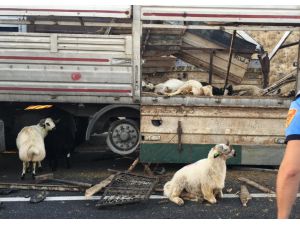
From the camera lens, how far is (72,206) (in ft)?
17.1

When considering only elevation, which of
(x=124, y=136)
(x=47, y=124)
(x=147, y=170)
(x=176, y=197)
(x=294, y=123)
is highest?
(x=294, y=123)

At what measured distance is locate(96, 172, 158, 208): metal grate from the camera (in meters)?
5.23

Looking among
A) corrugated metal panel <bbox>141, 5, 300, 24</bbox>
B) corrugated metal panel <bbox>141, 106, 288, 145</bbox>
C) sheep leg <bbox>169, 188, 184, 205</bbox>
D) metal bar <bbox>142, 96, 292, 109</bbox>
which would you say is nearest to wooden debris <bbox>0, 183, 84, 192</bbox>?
sheep leg <bbox>169, 188, 184, 205</bbox>

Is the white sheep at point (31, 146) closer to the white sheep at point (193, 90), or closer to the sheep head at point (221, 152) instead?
the white sheep at point (193, 90)

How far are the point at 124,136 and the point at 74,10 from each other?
2.10m

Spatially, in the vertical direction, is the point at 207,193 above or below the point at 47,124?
below

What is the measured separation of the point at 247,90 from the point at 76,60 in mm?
3094

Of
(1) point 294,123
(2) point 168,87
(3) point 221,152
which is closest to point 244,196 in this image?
(3) point 221,152

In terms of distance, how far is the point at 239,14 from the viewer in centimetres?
611

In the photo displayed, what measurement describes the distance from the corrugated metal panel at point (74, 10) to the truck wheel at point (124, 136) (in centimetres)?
170

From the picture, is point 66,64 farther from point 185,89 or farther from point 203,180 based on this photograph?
point 203,180

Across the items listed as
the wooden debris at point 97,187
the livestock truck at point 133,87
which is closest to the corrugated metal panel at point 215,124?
the livestock truck at point 133,87

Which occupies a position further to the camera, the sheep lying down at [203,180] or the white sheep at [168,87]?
the white sheep at [168,87]

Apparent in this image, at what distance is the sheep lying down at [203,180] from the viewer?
5.32 meters
